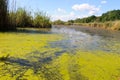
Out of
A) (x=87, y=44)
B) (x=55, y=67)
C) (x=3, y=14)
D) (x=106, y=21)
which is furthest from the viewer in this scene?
(x=106, y=21)

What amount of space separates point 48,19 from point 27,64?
41.9 feet

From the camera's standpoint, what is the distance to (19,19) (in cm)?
1398

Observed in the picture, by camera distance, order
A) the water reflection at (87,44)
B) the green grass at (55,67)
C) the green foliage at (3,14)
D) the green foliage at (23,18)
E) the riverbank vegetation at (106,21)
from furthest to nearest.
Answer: the riverbank vegetation at (106,21) → the green foliage at (23,18) → the green foliage at (3,14) → the water reflection at (87,44) → the green grass at (55,67)

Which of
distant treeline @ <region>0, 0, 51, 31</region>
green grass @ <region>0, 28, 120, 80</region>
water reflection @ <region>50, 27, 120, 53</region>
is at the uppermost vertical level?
distant treeline @ <region>0, 0, 51, 31</region>

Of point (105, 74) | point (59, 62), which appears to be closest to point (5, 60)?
point (59, 62)

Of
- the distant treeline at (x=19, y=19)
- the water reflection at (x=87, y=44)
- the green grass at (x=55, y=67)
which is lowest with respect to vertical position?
the green grass at (x=55, y=67)

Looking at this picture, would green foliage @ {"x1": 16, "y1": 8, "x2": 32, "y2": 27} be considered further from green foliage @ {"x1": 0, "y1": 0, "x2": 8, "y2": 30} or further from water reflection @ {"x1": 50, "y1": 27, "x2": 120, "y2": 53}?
water reflection @ {"x1": 50, "y1": 27, "x2": 120, "y2": 53}

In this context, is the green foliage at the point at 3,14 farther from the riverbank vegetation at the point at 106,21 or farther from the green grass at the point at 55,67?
the riverbank vegetation at the point at 106,21

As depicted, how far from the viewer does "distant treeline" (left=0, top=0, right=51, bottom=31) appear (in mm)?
10320

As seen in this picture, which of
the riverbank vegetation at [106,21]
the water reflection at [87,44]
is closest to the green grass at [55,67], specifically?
the water reflection at [87,44]

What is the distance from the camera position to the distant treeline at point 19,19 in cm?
1032

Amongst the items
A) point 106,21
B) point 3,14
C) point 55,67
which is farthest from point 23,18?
point 106,21

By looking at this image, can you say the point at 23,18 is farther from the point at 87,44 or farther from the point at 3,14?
the point at 87,44

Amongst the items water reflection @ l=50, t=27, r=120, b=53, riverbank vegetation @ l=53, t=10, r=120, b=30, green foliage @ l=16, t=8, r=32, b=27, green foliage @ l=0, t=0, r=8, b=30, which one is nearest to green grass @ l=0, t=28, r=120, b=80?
water reflection @ l=50, t=27, r=120, b=53
